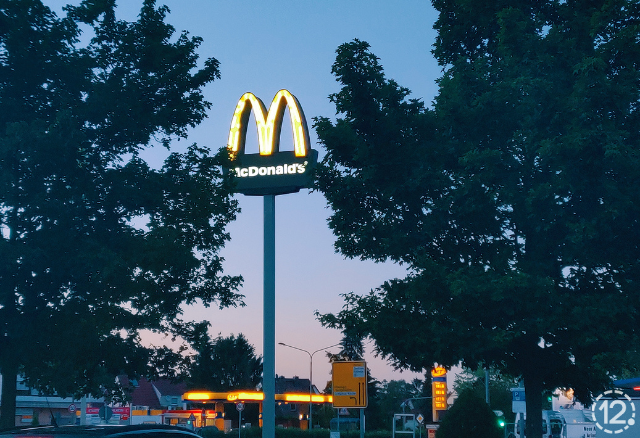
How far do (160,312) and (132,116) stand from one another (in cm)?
444

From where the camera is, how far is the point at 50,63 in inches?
626

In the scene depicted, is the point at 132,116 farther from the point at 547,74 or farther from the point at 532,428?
the point at 532,428

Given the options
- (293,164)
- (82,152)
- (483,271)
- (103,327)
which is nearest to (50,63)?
(82,152)

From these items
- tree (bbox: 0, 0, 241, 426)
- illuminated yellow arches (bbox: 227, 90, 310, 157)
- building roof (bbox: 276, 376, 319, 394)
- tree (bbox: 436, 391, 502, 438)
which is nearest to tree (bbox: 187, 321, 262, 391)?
building roof (bbox: 276, 376, 319, 394)

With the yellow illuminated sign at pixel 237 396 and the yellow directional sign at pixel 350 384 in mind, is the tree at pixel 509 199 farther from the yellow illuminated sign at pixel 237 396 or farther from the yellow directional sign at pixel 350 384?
the yellow illuminated sign at pixel 237 396

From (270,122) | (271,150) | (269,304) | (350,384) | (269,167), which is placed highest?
(270,122)

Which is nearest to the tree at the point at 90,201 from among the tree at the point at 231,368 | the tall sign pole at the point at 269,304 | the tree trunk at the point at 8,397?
the tree trunk at the point at 8,397

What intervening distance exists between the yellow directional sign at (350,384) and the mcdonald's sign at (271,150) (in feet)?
56.3

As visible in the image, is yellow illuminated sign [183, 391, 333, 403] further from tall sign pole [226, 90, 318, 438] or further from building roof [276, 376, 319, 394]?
building roof [276, 376, 319, 394]

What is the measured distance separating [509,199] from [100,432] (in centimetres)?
1175

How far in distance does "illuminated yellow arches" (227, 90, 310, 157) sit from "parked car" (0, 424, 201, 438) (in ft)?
87.1

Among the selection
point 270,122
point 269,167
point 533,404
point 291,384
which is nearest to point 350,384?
point 533,404

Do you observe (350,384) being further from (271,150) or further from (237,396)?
(237,396)

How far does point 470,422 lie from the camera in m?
19.7
